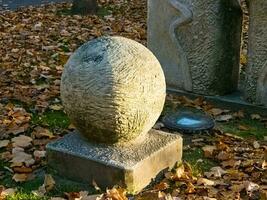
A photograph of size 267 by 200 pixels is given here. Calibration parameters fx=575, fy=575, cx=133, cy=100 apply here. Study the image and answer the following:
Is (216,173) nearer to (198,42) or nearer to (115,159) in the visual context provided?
(115,159)

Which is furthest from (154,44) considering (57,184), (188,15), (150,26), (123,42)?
(57,184)

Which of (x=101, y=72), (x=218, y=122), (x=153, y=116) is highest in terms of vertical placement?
(x=101, y=72)

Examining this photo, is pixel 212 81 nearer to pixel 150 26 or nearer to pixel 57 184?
pixel 150 26

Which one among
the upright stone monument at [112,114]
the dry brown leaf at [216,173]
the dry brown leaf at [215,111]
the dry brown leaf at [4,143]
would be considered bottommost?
the dry brown leaf at [215,111]

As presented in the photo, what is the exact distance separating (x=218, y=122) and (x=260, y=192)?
5.47 feet

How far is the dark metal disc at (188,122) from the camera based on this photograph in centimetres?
519

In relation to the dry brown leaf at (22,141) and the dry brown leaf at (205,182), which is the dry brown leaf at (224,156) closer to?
the dry brown leaf at (205,182)

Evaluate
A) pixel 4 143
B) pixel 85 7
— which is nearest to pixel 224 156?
pixel 4 143

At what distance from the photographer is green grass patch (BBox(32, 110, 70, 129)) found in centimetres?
532

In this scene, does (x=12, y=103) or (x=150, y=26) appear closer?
(x=12, y=103)

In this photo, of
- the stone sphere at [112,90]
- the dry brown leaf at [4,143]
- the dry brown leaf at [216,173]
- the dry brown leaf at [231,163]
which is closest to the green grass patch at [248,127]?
the dry brown leaf at [231,163]

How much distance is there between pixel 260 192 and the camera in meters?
3.97

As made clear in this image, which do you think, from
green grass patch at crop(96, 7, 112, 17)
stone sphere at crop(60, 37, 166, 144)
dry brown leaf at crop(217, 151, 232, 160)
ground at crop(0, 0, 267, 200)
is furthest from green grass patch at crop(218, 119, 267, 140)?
green grass patch at crop(96, 7, 112, 17)

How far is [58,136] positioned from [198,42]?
6.27 feet
